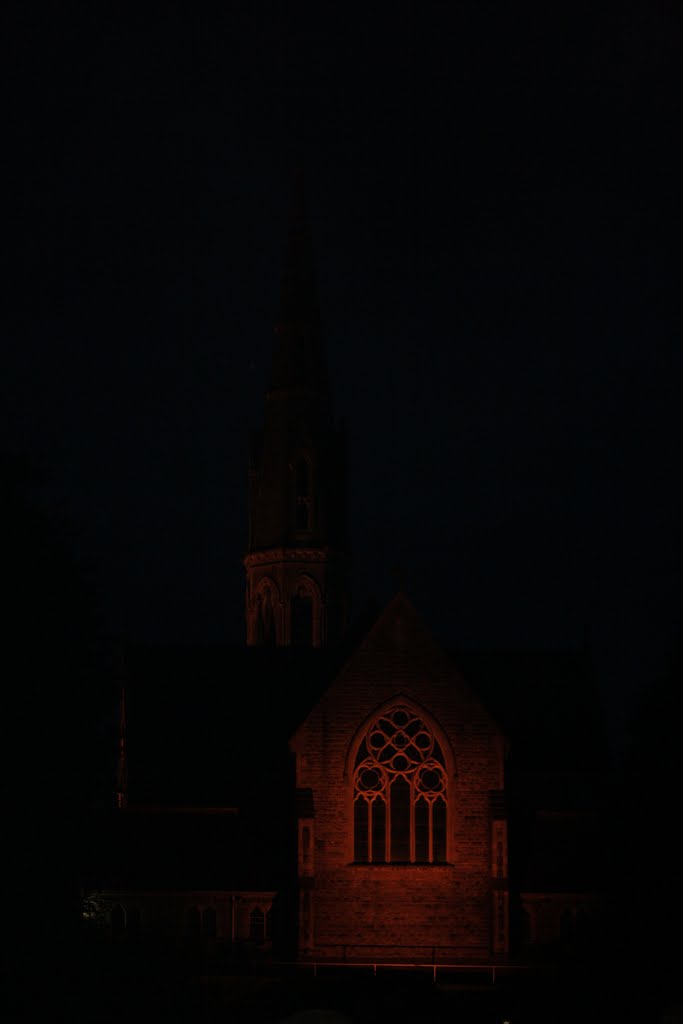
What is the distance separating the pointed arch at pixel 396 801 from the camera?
2344 inches

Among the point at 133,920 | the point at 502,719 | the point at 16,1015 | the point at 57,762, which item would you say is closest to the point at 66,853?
the point at 57,762

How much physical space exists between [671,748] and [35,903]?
2022 cm

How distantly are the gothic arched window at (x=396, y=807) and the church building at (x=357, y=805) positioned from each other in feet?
0.15

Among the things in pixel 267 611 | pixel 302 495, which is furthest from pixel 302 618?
pixel 302 495

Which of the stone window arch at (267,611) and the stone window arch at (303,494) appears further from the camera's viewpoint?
the stone window arch at (303,494)

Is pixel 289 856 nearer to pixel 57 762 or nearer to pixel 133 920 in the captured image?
pixel 133 920

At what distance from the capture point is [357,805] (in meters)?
59.6

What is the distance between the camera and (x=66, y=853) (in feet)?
152

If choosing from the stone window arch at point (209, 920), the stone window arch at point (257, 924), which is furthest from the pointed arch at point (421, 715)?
the stone window arch at point (209, 920)

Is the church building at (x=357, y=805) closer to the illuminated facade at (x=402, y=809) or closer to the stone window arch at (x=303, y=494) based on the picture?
the illuminated facade at (x=402, y=809)

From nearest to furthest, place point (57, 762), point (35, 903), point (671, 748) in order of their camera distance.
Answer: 1. point (35, 903)
2. point (57, 762)
3. point (671, 748)

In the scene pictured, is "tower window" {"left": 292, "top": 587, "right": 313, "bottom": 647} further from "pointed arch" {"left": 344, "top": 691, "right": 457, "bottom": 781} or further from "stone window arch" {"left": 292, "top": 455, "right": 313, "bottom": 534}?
"pointed arch" {"left": 344, "top": 691, "right": 457, "bottom": 781}

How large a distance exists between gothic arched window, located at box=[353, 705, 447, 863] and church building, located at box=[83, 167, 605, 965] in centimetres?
4

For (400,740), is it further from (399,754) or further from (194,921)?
(194,921)
